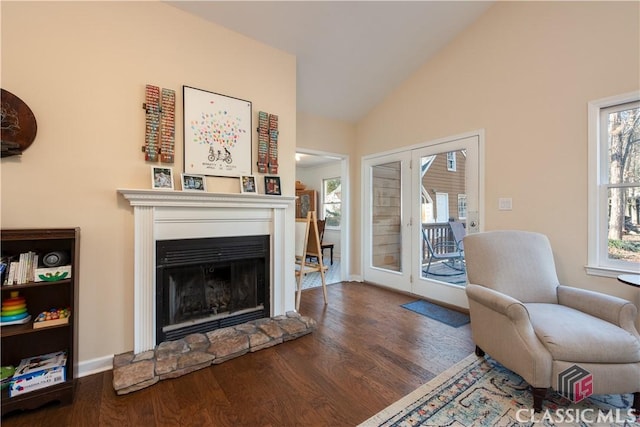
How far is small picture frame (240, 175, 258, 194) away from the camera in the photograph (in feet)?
8.57

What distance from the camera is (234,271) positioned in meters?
2.74

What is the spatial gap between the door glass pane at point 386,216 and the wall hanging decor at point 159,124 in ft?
9.48

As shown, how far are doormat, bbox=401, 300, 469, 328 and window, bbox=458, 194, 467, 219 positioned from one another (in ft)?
3.66

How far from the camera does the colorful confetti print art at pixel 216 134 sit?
2377 mm

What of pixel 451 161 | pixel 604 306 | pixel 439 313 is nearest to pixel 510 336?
pixel 604 306

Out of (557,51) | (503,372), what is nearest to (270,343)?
(503,372)

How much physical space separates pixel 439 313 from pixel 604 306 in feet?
5.02

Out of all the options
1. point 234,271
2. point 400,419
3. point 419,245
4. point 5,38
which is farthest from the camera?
point 419,245

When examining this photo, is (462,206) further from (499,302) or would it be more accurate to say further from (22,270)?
(22,270)

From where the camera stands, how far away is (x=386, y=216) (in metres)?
4.19

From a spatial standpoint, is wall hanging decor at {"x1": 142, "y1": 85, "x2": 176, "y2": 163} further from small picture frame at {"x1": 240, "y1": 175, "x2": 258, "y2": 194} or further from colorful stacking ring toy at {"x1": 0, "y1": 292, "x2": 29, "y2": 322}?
colorful stacking ring toy at {"x1": 0, "y1": 292, "x2": 29, "y2": 322}

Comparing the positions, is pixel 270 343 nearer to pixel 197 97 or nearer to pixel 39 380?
pixel 39 380

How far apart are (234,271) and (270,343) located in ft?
2.55

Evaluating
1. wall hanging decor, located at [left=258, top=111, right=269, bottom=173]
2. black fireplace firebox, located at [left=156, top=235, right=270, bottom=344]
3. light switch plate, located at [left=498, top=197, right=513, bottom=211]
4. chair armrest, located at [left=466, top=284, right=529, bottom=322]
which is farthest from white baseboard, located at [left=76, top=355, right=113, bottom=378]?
light switch plate, located at [left=498, top=197, right=513, bottom=211]
